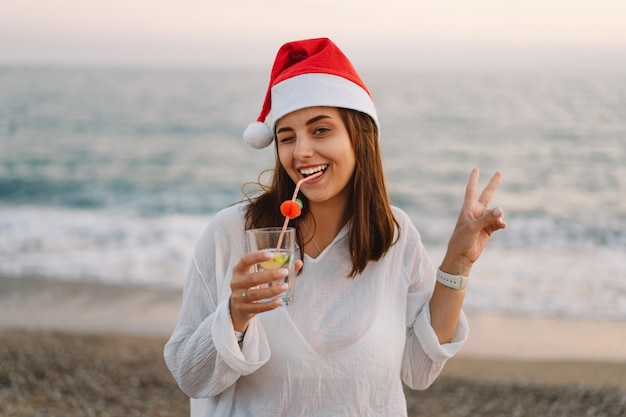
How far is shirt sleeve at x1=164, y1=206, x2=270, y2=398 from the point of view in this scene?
83.6 inches

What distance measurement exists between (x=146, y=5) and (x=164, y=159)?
6769 mm

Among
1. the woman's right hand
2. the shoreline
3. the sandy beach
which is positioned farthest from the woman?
the shoreline

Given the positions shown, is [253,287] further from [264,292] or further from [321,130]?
[321,130]

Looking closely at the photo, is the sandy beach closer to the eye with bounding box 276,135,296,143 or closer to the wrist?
the wrist

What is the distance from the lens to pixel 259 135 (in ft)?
8.43

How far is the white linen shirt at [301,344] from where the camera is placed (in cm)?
224

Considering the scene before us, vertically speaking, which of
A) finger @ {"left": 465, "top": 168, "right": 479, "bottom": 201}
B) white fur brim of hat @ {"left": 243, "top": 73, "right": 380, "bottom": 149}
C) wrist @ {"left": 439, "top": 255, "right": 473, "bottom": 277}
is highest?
white fur brim of hat @ {"left": 243, "top": 73, "right": 380, "bottom": 149}

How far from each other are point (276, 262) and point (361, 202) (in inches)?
24.3

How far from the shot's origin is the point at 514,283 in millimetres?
8328

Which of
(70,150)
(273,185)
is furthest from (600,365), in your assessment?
(70,150)

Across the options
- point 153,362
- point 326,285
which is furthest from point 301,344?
point 153,362

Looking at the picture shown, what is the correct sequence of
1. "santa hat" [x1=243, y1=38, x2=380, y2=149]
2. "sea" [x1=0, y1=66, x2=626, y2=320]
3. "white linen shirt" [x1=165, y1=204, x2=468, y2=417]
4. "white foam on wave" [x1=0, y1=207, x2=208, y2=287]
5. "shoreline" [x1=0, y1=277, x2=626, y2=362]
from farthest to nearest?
1. "sea" [x1=0, y1=66, x2=626, y2=320]
2. "white foam on wave" [x1=0, y1=207, x2=208, y2=287]
3. "shoreline" [x1=0, y1=277, x2=626, y2=362]
4. "santa hat" [x1=243, y1=38, x2=380, y2=149]
5. "white linen shirt" [x1=165, y1=204, x2=468, y2=417]

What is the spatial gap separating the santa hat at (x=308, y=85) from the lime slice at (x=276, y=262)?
55cm

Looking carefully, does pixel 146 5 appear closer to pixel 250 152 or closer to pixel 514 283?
pixel 250 152
